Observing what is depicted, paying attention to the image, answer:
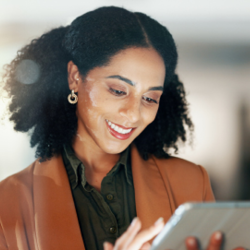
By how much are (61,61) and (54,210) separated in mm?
392

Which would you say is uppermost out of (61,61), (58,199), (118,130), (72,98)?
(61,61)

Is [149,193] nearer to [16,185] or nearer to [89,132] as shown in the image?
[89,132]

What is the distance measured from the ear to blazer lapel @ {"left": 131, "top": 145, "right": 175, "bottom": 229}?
252 millimetres

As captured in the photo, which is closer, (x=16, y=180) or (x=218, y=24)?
(x=16, y=180)

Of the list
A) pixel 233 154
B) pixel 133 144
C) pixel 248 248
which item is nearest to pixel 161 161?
pixel 133 144

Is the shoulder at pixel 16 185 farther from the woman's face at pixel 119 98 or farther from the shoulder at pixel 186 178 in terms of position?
the shoulder at pixel 186 178

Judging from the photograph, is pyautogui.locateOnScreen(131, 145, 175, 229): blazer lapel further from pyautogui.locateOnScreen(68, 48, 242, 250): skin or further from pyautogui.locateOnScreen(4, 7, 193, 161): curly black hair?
pyautogui.locateOnScreen(4, 7, 193, 161): curly black hair

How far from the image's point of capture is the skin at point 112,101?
0.80m

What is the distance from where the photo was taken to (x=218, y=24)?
3.09 ft

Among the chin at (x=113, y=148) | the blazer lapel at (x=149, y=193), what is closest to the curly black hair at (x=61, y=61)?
the chin at (x=113, y=148)

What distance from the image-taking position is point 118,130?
833mm

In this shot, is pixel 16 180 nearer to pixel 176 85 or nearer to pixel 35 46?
pixel 35 46

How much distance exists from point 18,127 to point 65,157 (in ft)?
0.49

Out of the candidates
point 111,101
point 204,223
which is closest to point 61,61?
point 111,101
